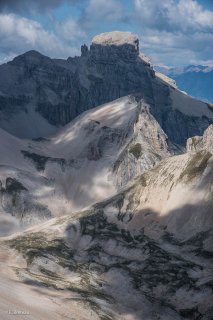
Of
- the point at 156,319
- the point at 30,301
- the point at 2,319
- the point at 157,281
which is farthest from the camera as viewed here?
the point at 157,281

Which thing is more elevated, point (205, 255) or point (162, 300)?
point (205, 255)

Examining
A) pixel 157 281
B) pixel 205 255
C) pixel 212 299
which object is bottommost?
pixel 212 299

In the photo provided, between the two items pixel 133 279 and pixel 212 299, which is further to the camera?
pixel 133 279

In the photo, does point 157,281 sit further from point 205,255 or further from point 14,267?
point 14,267

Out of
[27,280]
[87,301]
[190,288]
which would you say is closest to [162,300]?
[190,288]

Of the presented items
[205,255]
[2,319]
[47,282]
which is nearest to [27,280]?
[47,282]

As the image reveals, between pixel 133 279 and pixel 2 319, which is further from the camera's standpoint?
pixel 133 279

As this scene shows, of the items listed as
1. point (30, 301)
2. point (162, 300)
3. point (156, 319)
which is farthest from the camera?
point (162, 300)

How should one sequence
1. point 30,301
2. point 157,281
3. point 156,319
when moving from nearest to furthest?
point 30,301
point 156,319
point 157,281

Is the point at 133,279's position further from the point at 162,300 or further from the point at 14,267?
the point at 14,267
